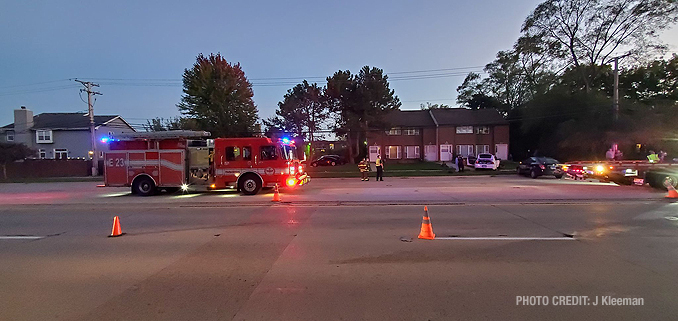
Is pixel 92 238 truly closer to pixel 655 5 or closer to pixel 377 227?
pixel 377 227

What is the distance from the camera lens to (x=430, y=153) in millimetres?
46875

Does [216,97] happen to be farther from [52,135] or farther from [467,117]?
[467,117]

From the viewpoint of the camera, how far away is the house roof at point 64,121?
1754 inches

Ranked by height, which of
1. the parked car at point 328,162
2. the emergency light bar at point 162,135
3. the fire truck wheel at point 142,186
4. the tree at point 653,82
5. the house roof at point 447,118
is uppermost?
the tree at point 653,82

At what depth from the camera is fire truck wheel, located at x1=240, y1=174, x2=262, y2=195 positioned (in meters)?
15.6

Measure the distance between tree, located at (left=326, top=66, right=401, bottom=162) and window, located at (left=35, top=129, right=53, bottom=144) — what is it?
35518mm

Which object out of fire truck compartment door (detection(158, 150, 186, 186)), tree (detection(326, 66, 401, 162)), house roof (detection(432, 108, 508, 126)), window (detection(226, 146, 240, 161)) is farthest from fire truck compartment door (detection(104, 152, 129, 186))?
house roof (detection(432, 108, 508, 126))

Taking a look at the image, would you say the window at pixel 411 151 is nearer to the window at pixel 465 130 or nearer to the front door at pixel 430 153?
the front door at pixel 430 153

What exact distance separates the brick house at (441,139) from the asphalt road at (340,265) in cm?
3604

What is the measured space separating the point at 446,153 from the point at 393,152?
6893mm

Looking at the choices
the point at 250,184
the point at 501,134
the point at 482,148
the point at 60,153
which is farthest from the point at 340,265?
the point at 60,153

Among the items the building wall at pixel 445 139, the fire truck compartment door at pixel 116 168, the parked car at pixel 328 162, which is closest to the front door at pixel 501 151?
the building wall at pixel 445 139

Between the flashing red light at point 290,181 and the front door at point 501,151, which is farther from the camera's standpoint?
the front door at point 501,151

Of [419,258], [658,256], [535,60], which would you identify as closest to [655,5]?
[535,60]
